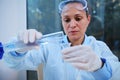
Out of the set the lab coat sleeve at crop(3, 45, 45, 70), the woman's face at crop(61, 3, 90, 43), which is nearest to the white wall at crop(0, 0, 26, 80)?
the lab coat sleeve at crop(3, 45, 45, 70)

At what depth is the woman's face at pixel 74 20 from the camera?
1219mm

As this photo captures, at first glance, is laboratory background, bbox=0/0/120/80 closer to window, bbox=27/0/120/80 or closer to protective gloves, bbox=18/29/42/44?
window, bbox=27/0/120/80

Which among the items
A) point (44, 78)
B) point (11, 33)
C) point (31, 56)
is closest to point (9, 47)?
point (31, 56)

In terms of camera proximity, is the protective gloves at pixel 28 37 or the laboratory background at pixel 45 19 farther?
the laboratory background at pixel 45 19

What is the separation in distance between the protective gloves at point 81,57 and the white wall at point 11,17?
901 mm

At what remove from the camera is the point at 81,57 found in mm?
949

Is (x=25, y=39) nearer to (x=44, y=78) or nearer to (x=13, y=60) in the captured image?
(x=13, y=60)

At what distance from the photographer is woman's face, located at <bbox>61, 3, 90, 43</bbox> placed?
4.00ft

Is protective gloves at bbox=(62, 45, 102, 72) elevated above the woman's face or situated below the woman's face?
below

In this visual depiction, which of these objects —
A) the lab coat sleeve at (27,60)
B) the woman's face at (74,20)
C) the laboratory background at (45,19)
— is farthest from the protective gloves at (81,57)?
the laboratory background at (45,19)

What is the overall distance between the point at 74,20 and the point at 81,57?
0.33 m

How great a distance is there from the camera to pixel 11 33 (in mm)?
1773

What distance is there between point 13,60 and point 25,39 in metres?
0.30

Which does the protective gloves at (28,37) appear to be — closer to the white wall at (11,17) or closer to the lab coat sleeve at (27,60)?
the lab coat sleeve at (27,60)
